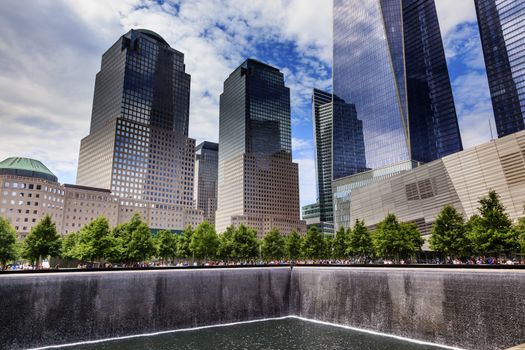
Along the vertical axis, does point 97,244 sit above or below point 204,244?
below

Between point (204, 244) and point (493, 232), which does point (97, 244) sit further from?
point (493, 232)

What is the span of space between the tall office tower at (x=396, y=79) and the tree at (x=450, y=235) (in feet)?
296

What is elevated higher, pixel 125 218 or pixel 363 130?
pixel 363 130

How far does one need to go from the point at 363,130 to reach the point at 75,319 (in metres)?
151

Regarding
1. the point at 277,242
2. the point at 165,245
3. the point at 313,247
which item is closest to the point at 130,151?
the point at 165,245

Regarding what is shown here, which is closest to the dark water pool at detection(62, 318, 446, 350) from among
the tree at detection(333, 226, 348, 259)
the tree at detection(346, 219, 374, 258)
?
the tree at detection(346, 219, 374, 258)

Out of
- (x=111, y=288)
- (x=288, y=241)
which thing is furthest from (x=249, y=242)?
(x=111, y=288)

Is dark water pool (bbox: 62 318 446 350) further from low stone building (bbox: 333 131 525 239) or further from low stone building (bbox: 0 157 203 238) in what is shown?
low stone building (bbox: 0 157 203 238)

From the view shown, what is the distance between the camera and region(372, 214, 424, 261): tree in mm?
69831

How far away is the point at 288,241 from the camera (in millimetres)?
93562

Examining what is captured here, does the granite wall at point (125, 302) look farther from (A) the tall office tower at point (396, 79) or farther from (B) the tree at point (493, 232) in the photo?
(A) the tall office tower at point (396, 79)

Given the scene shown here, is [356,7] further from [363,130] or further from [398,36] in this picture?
[363,130]

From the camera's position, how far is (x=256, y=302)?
1996 inches

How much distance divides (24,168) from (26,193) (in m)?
11.1
